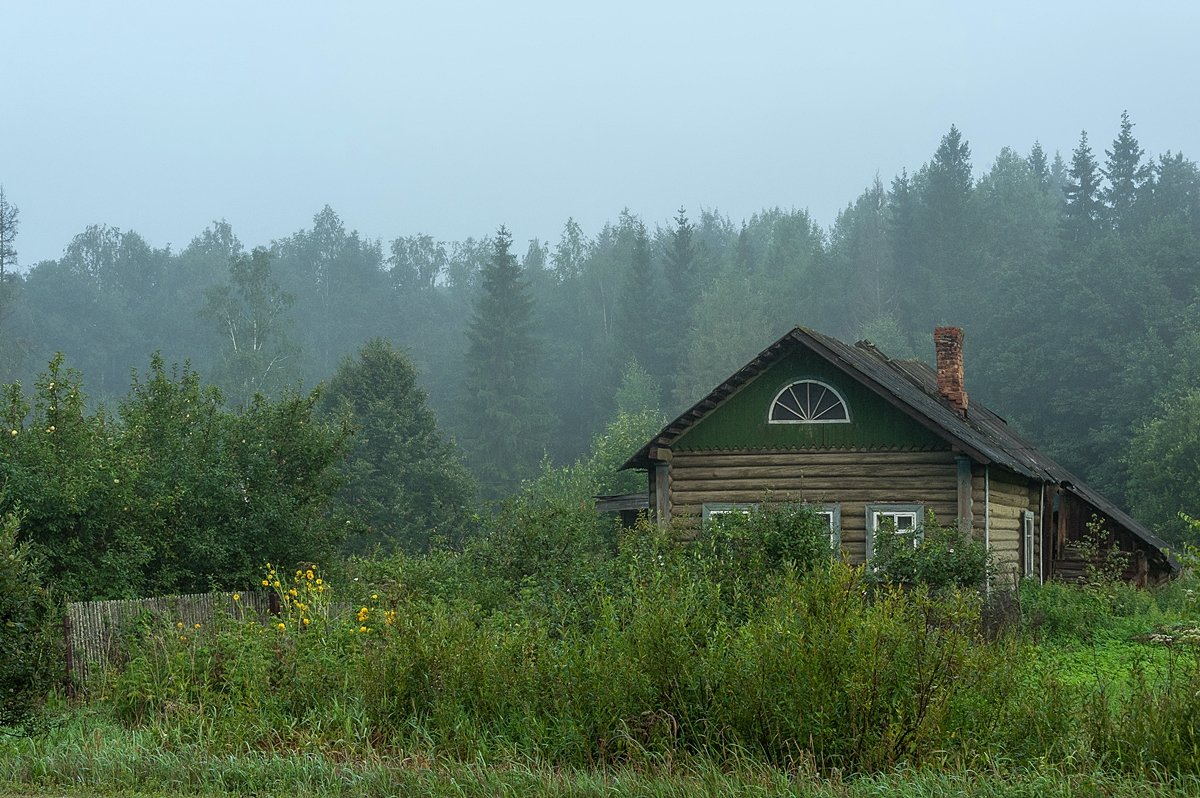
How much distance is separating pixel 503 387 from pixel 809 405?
55.1 metres

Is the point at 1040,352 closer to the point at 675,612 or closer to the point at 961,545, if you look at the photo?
the point at 961,545

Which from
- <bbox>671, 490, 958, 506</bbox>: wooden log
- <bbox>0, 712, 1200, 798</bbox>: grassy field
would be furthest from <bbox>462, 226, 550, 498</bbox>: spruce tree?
<bbox>0, 712, 1200, 798</bbox>: grassy field

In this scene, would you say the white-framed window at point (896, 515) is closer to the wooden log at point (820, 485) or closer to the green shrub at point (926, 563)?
the wooden log at point (820, 485)

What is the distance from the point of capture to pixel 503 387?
265 ft

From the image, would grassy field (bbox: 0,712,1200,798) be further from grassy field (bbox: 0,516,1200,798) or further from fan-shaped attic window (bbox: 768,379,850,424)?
fan-shaped attic window (bbox: 768,379,850,424)

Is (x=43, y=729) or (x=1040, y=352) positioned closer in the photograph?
(x=43, y=729)

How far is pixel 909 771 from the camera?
9391 millimetres

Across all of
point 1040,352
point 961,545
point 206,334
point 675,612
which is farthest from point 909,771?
point 206,334

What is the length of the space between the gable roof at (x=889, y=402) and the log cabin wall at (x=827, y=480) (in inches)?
28.4

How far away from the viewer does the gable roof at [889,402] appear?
24938mm

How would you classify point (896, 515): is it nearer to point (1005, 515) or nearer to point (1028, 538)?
point (1005, 515)

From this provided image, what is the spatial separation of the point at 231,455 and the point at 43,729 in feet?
38.0

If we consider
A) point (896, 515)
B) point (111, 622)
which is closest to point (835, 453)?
point (896, 515)

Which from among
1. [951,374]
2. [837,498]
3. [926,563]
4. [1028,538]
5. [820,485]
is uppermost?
[951,374]
